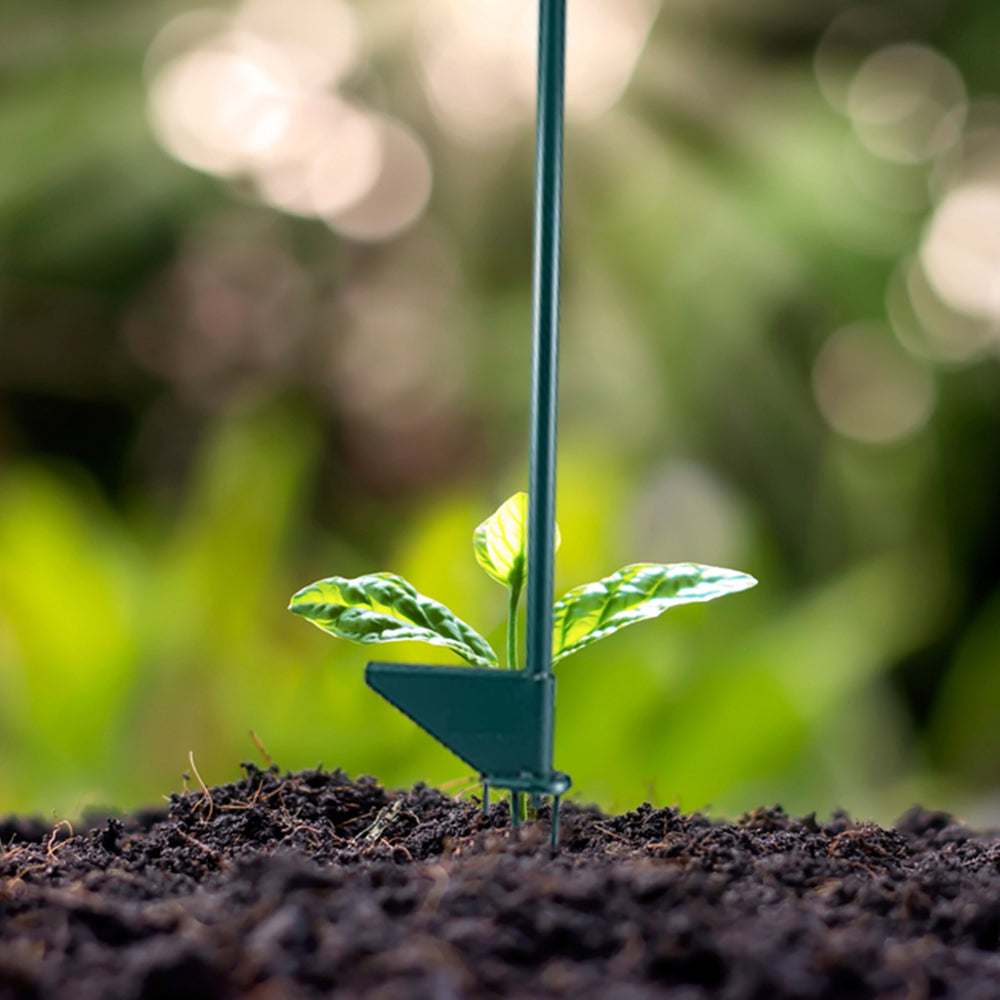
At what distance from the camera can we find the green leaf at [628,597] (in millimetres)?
632

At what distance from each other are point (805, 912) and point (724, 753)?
3.64 ft

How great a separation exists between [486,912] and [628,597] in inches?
9.4

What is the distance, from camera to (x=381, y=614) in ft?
2.14

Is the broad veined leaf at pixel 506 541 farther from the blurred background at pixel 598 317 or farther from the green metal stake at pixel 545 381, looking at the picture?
the blurred background at pixel 598 317

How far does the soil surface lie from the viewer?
407 millimetres

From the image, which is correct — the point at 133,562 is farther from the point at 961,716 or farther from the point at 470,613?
the point at 961,716

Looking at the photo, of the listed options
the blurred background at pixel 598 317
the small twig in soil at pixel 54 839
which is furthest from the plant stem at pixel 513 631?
the blurred background at pixel 598 317

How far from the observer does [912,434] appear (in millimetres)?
2465

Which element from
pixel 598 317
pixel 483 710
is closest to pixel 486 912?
pixel 483 710

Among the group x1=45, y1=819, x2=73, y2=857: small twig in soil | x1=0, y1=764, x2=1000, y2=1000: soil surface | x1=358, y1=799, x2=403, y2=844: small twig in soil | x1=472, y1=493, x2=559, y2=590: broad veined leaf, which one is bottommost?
x1=45, y1=819, x2=73, y2=857: small twig in soil

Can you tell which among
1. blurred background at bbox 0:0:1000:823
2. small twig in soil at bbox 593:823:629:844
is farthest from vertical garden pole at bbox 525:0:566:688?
blurred background at bbox 0:0:1000:823

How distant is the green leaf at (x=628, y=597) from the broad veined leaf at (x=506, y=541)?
35 mm

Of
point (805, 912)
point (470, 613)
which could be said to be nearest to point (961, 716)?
point (470, 613)

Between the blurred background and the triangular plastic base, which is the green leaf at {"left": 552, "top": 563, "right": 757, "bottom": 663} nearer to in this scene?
the triangular plastic base
